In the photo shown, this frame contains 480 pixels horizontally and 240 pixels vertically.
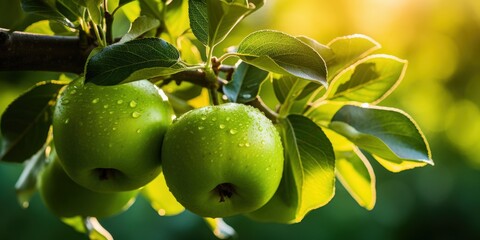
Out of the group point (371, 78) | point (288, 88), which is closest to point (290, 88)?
point (288, 88)

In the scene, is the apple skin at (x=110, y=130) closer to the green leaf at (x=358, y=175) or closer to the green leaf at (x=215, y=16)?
the green leaf at (x=215, y=16)

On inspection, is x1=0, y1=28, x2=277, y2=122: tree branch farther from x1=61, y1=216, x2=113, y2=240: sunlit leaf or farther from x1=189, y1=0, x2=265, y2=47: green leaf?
x1=61, y1=216, x2=113, y2=240: sunlit leaf

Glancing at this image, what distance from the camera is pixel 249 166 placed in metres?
0.76

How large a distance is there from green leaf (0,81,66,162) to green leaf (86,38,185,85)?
0.81 ft

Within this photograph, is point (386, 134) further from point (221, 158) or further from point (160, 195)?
point (160, 195)

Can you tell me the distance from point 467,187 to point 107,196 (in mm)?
4258

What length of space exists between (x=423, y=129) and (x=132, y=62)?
178 inches

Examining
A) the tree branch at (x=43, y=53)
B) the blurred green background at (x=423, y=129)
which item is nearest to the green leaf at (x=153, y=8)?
the tree branch at (x=43, y=53)

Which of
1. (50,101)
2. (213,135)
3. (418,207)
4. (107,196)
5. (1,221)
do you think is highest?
(213,135)

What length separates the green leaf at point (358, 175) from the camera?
3.13ft

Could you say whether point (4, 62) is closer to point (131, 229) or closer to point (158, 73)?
point (158, 73)

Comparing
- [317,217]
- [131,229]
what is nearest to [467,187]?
[317,217]

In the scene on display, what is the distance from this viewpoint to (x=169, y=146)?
757 mm

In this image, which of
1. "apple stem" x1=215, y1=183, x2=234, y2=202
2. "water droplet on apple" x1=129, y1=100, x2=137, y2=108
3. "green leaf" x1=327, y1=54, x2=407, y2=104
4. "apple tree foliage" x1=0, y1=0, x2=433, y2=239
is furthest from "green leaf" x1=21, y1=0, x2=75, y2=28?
"green leaf" x1=327, y1=54, x2=407, y2=104
